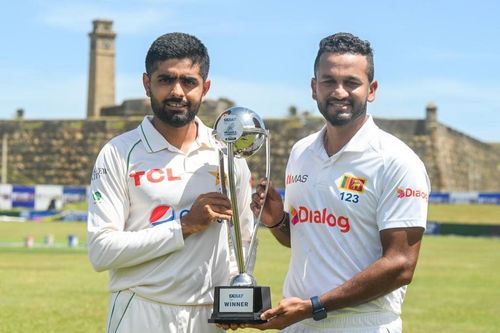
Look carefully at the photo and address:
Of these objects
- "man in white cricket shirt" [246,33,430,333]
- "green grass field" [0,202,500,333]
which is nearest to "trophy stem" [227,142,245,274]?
"man in white cricket shirt" [246,33,430,333]

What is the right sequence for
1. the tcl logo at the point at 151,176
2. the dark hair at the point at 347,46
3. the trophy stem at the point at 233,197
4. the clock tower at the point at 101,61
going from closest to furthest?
the trophy stem at the point at 233,197, the dark hair at the point at 347,46, the tcl logo at the point at 151,176, the clock tower at the point at 101,61

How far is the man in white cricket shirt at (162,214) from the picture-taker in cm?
497

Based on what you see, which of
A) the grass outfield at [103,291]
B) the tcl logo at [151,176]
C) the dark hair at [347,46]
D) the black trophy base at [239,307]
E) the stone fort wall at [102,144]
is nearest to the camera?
the black trophy base at [239,307]

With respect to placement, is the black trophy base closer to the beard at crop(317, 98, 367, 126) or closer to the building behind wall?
the beard at crop(317, 98, 367, 126)

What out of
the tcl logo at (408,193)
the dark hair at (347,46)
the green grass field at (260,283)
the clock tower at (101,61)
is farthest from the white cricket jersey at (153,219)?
the clock tower at (101,61)

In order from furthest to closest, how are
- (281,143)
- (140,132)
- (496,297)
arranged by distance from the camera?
(281,143) → (496,297) → (140,132)

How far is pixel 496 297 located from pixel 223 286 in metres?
11.9

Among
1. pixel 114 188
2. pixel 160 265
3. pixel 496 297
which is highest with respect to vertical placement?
pixel 114 188

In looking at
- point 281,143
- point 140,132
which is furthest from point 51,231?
point 140,132

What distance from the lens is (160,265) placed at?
5023 mm

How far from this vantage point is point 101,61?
56.8 metres

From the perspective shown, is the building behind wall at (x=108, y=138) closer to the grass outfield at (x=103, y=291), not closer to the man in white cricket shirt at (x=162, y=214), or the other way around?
the grass outfield at (x=103, y=291)

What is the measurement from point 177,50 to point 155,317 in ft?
3.91

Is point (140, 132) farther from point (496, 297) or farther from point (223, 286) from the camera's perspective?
point (496, 297)
